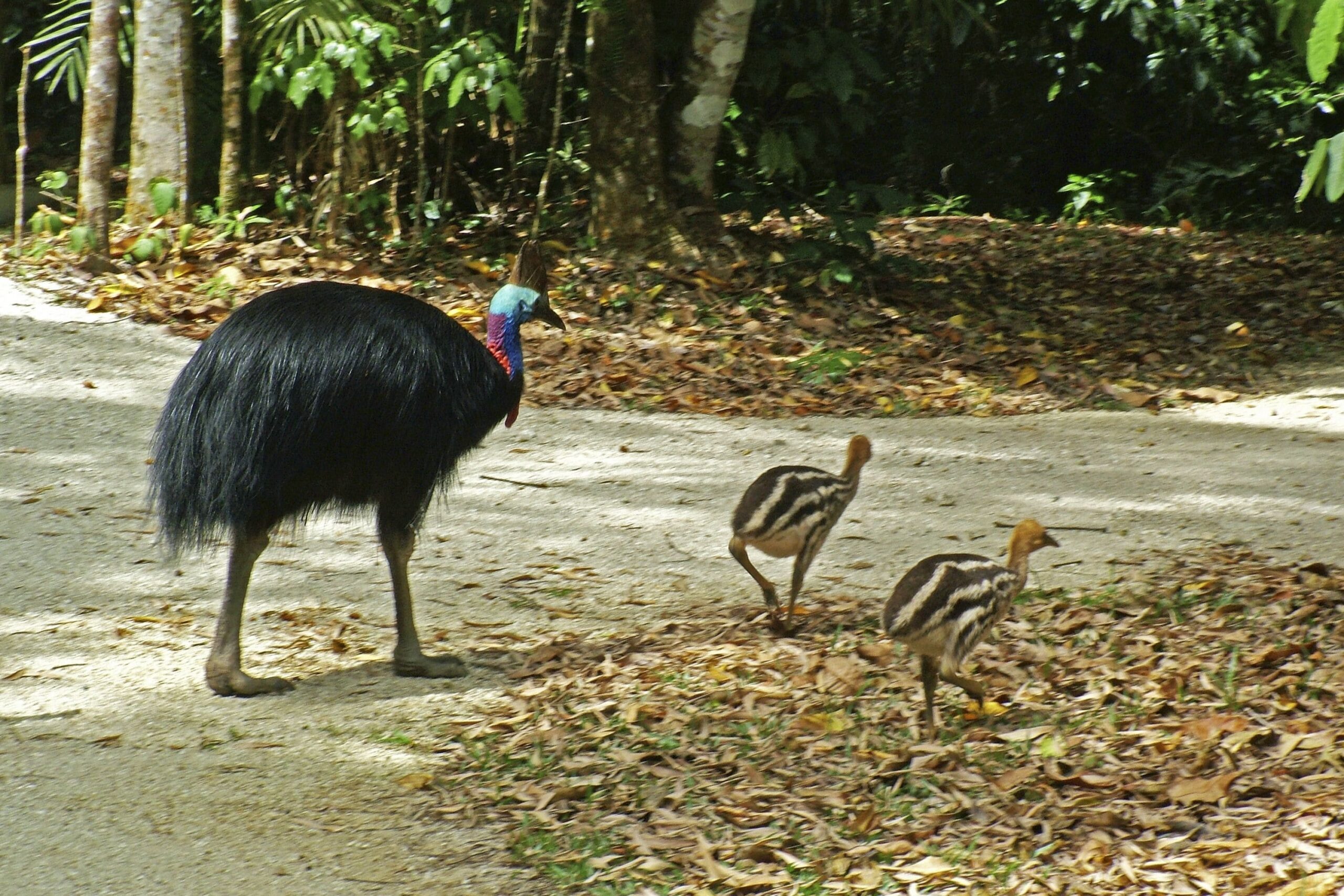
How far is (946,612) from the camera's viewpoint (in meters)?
4.36

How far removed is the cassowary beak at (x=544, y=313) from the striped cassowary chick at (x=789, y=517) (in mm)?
922

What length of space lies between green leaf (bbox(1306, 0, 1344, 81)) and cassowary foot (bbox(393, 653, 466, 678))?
3.14 m

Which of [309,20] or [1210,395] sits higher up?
[309,20]

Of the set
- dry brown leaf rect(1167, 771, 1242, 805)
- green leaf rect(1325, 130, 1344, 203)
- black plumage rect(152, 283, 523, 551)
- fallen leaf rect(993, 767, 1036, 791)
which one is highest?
green leaf rect(1325, 130, 1344, 203)

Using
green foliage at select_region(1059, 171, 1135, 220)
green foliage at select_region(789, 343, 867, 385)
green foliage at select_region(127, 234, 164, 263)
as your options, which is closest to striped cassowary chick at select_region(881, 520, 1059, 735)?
green foliage at select_region(789, 343, 867, 385)

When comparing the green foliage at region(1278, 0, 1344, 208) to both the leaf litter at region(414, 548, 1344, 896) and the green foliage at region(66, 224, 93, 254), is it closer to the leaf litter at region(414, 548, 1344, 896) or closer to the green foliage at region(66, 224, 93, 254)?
the leaf litter at region(414, 548, 1344, 896)

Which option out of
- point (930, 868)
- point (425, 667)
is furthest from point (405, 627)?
point (930, 868)

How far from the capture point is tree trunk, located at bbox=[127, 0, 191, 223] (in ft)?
33.9

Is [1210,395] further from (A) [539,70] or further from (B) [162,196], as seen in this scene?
(B) [162,196]

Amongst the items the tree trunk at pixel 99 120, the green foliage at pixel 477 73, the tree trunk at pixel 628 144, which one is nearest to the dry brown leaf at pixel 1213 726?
the green foliage at pixel 477 73

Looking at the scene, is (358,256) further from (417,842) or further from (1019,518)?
(417,842)

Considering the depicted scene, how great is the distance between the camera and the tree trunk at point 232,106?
10.4 meters

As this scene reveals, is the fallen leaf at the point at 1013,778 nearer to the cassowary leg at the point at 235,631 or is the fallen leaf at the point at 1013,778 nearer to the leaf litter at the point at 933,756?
the leaf litter at the point at 933,756

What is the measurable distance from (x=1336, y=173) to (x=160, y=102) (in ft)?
29.1
